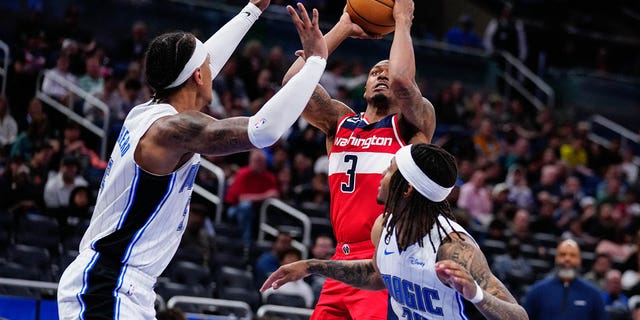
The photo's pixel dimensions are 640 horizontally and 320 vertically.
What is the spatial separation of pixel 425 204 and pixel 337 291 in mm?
1646

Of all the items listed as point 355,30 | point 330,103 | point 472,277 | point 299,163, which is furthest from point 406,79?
point 299,163

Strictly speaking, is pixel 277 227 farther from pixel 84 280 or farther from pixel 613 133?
pixel 613 133

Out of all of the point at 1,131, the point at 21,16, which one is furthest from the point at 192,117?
the point at 21,16

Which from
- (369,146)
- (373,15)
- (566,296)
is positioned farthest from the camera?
(566,296)

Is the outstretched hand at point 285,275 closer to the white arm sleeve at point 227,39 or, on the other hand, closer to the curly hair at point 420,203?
the curly hair at point 420,203

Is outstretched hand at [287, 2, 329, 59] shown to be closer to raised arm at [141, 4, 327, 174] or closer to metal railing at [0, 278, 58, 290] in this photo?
raised arm at [141, 4, 327, 174]

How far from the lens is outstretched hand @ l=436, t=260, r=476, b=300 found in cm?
502

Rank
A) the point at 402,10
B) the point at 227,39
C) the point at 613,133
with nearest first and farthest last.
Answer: the point at 227,39 < the point at 402,10 < the point at 613,133

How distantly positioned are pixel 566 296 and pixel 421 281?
20.2ft

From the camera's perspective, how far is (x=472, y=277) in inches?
208

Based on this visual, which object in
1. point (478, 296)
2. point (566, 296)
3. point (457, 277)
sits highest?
point (457, 277)

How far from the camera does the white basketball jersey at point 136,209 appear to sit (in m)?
5.61

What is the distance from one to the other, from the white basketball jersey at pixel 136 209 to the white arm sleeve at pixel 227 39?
1010 millimetres

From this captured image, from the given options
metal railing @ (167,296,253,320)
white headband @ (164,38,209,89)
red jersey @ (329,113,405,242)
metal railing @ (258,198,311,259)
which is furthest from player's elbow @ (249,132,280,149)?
metal railing @ (258,198,311,259)
